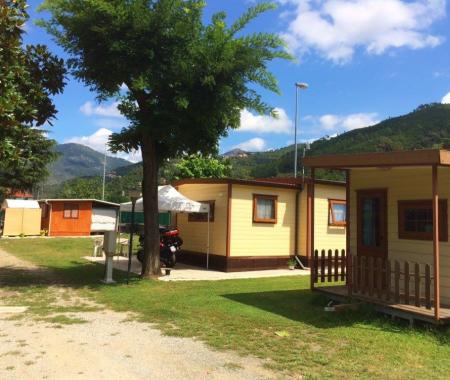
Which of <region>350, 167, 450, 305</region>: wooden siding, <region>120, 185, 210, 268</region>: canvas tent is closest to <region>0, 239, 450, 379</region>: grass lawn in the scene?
<region>350, 167, 450, 305</region>: wooden siding

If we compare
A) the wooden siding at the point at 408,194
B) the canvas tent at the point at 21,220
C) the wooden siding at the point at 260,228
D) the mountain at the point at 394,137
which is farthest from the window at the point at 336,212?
the mountain at the point at 394,137

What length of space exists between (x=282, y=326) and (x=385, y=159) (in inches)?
117

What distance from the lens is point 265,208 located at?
15.1 metres

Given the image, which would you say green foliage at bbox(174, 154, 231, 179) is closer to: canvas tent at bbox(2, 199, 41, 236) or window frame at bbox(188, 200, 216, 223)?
canvas tent at bbox(2, 199, 41, 236)

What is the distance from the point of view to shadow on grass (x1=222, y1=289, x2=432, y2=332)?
709 cm

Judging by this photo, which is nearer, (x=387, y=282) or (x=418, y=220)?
(x=387, y=282)

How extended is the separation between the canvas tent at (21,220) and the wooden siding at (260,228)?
66.1 feet

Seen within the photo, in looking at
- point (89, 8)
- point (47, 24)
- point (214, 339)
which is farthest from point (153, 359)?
point (47, 24)

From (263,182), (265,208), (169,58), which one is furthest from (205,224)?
(169,58)

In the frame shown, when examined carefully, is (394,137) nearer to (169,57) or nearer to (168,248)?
(168,248)

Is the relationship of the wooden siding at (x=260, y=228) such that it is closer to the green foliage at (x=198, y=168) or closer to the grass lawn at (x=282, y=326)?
the grass lawn at (x=282, y=326)

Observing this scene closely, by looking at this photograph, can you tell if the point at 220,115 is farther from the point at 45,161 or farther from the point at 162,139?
the point at 45,161

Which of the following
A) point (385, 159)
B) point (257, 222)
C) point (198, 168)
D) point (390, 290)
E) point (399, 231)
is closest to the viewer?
point (385, 159)

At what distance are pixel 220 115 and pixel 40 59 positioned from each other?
172 inches
